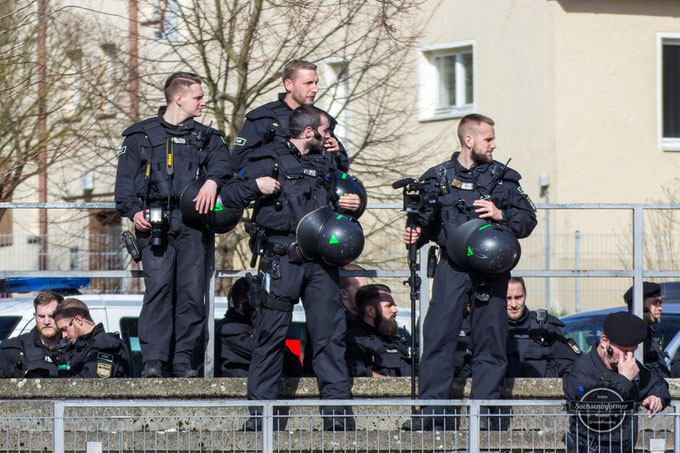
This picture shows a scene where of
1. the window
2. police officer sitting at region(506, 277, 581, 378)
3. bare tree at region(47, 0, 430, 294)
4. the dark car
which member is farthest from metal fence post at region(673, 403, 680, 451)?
the window

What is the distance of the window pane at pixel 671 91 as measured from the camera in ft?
62.8

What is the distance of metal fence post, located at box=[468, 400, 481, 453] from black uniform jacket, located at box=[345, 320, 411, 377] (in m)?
2.40

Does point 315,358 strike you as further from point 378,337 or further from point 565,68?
point 565,68

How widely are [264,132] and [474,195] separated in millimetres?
1381

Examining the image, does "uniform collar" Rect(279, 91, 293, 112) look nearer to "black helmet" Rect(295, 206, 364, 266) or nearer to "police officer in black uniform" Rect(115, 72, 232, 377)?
"police officer in black uniform" Rect(115, 72, 232, 377)

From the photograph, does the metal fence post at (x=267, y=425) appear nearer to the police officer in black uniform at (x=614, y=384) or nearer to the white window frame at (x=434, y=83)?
the police officer in black uniform at (x=614, y=384)

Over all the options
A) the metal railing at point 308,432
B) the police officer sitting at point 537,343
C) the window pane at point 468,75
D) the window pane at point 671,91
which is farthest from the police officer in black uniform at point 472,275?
the window pane at point 468,75

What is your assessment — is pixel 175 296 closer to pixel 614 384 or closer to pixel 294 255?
pixel 294 255

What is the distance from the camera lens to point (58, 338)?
8.31m

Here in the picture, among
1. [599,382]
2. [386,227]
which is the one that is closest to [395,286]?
[386,227]

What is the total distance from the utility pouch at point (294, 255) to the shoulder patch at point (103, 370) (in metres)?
1.50

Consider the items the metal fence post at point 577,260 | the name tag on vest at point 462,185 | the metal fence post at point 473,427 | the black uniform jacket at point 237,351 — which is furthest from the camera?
the metal fence post at point 577,260

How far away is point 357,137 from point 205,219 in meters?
9.48

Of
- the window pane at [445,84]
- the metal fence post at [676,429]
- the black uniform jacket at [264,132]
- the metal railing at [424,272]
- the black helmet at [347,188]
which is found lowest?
the metal fence post at [676,429]
